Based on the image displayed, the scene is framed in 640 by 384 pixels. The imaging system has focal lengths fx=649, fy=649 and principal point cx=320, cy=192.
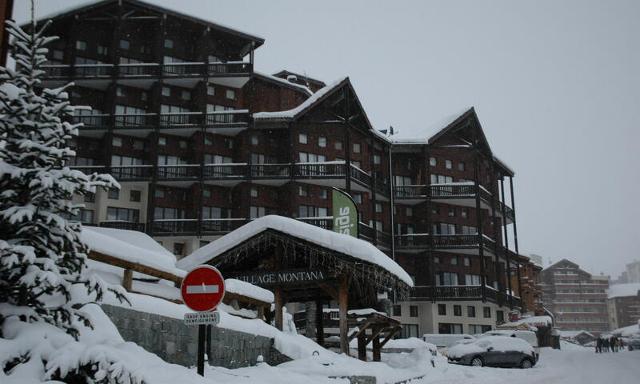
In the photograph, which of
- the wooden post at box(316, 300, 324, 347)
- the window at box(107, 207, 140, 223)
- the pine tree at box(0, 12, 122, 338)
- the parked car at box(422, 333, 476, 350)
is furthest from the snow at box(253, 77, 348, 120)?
the pine tree at box(0, 12, 122, 338)

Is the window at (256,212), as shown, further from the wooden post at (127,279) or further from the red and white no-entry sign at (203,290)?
the red and white no-entry sign at (203,290)

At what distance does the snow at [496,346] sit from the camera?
105 ft

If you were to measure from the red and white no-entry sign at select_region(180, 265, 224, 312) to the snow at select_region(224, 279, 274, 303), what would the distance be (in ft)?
16.8

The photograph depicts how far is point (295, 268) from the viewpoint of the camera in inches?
766

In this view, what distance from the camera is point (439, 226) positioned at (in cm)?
5972

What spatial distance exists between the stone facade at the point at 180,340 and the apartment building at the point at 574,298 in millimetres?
146369

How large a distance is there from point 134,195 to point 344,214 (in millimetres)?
30390

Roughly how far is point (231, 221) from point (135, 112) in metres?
12.2

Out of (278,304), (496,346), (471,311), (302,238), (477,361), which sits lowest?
(477,361)

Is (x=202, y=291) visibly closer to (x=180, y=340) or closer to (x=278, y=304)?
(x=180, y=340)

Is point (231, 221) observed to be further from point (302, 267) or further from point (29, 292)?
point (29, 292)

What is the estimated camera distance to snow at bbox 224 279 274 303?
48.0ft

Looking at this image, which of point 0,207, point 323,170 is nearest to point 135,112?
point 323,170

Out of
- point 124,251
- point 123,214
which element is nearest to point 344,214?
point 124,251
